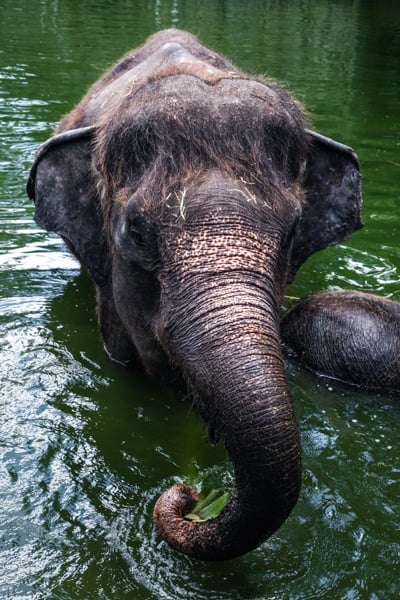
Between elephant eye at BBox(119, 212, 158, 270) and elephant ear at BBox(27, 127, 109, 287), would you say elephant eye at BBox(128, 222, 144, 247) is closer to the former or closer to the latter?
elephant eye at BBox(119, 212, 158, 270)

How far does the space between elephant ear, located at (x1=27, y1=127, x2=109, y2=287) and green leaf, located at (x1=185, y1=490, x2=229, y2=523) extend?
70.3 inches

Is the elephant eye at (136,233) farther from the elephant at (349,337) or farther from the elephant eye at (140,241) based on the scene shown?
the elephant at (349,337)

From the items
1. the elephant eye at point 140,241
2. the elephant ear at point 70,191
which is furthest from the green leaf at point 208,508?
the elephant ear at point 70,191

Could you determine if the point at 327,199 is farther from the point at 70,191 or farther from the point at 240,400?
the point at 240,400

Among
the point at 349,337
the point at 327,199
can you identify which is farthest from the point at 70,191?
the point at 349,337

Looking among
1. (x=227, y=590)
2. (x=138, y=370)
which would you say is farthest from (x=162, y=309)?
(x=138, y=370)

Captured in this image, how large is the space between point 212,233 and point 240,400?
856 mm

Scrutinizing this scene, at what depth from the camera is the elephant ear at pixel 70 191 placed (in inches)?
208

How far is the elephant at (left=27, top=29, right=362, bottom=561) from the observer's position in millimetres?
3459

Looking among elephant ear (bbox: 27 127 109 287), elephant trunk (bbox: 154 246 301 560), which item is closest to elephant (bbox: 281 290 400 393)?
elephant ear (bbox: 27 127 109 287)

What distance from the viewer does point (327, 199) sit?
5.48 m

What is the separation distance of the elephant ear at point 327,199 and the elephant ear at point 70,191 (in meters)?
1.14

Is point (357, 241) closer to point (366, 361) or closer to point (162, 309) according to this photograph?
point (366, 361)

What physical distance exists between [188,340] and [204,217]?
572 mm
